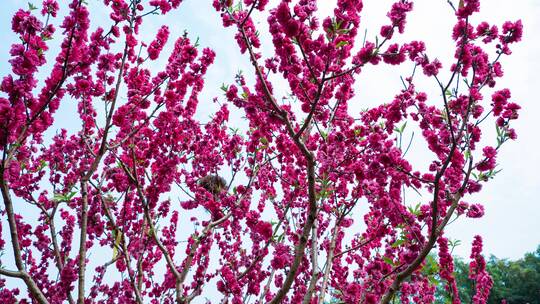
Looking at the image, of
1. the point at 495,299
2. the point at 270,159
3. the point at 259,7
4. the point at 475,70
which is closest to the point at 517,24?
the point at 475,70

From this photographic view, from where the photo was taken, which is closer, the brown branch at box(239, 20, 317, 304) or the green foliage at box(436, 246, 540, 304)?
the brown branch at box(239, 20, 317, 304)

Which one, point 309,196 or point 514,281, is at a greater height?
point 514,281

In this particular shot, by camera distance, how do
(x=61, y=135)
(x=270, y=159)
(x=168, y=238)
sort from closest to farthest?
(x=270, y=159) < (x=61, y=135) < (x=168, y=238)

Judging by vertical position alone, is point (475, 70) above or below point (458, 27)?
below

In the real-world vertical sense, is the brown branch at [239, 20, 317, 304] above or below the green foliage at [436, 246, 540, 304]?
below

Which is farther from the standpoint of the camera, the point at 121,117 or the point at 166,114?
the point at 166,114

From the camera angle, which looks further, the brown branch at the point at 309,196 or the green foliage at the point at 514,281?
the green foliage at the point at 514,281

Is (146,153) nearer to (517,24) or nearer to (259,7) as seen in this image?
(259,7)

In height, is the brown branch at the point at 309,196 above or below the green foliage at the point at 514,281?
below

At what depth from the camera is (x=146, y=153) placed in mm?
5453

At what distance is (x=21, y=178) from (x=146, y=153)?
236cm

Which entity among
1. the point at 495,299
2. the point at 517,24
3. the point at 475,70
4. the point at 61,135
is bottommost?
the point at 475,70

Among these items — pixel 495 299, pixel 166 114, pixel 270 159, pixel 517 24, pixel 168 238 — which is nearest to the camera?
pixel 517 24

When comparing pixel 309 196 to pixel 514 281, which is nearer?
pixel 309 196
